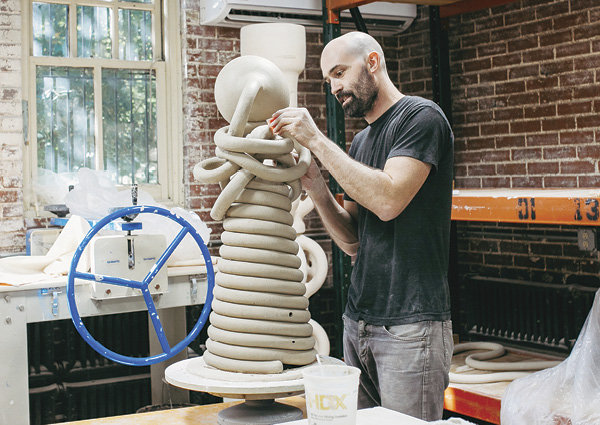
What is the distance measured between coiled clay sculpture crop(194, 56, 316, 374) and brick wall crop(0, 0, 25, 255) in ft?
7.64

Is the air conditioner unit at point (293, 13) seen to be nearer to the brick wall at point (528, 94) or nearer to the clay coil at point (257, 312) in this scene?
the brick wall at point (528, 94)

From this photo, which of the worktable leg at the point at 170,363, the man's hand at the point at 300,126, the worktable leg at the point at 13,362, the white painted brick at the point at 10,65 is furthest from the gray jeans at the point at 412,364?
the white painted brick at the point at 10,65

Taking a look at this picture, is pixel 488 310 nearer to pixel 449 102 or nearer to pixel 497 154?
pixel 497 154

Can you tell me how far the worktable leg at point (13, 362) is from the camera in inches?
124

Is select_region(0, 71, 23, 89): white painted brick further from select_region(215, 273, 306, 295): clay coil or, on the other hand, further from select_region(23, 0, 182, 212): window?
select_region(215, 273, 306, 295): clay coil

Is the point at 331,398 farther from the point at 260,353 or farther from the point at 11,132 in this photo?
the point at 11,132

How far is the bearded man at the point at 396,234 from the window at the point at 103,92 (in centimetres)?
264

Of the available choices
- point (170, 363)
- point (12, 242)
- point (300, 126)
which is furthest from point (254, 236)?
point (12, 242)

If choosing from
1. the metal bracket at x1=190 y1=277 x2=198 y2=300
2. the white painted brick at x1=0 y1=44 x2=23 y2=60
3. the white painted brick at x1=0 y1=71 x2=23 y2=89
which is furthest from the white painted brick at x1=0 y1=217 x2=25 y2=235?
the metal bracket at x1=190 y1=277 x2=198 y2=300

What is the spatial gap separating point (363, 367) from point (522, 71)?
113 inches

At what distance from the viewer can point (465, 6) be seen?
14.8 feet

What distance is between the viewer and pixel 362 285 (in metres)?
2.04

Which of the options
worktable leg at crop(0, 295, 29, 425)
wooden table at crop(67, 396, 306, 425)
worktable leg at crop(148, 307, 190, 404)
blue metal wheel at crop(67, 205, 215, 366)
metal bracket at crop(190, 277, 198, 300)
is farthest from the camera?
worktable leg at crop(148, 307, 190, 404)

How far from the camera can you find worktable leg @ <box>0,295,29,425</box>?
314 centimetres
